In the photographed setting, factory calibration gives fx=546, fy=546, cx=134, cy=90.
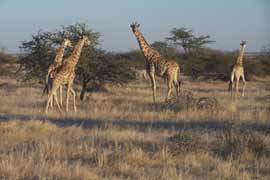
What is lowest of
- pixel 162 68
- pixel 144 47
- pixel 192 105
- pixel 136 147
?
pixel 136 147

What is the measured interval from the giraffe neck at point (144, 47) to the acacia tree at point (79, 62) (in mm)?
1933

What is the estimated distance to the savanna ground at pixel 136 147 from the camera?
760 centimetres

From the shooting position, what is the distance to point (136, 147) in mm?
9453

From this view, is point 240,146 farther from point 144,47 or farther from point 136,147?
point 144,47

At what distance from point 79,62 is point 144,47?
2.58 metres

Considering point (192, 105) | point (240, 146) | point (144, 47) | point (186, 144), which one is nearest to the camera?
point (186, 144)

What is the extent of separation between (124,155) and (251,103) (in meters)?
11.0

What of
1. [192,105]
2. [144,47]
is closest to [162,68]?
[144,47]

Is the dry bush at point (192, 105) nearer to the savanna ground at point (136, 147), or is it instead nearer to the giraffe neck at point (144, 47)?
the savanna ground at point (136, 147)

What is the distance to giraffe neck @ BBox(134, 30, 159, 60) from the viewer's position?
753 inches

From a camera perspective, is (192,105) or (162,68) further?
(162,68)

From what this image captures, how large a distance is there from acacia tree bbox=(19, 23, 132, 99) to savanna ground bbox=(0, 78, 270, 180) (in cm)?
585

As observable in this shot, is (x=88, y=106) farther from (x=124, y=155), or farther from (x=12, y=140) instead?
(x=124, y=155)

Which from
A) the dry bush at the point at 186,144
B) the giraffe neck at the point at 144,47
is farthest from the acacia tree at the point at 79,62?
the dry bush at the point at 186,144
